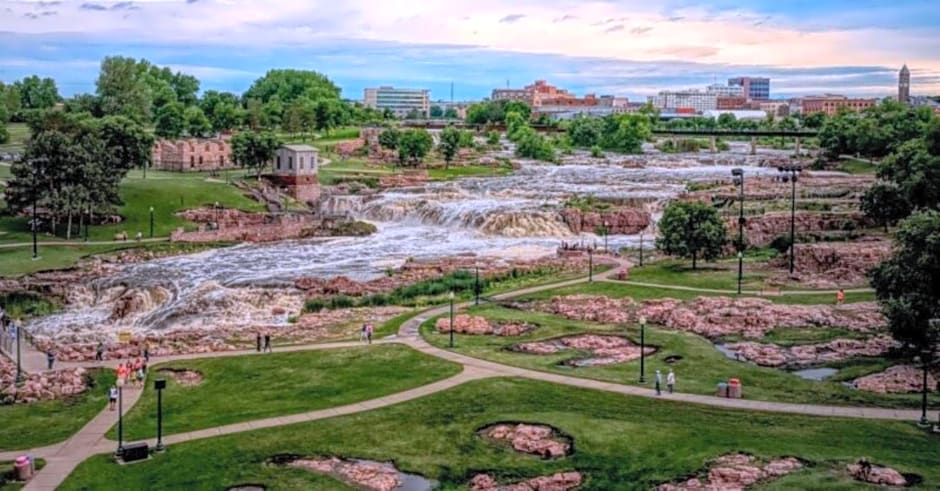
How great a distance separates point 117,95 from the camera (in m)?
164

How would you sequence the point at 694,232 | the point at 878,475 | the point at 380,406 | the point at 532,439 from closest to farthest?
the point at 878,475 < the point at 532,439 < the point at 380,406 < the point at 694,232

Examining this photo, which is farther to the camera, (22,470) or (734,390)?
(734,390)

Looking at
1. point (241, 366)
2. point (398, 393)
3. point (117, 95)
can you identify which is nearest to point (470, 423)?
point (398, 393)

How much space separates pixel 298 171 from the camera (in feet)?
394

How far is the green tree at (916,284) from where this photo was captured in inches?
1649

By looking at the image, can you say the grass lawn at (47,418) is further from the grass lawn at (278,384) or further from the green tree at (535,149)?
the green tree at (535,149)

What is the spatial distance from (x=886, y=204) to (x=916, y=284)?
4288 centimetres

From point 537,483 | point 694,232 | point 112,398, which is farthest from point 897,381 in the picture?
point 112,398

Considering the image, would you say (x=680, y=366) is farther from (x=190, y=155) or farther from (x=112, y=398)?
(x=190, y=155)

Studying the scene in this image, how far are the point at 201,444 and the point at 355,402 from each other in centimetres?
731

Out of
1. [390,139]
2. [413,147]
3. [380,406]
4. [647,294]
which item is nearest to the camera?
[380,406]

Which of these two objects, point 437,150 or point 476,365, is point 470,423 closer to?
point 476,365

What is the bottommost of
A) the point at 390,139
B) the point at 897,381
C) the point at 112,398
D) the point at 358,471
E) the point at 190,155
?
the point at 358,471

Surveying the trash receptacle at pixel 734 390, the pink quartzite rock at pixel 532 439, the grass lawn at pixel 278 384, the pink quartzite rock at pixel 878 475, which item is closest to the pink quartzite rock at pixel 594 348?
the grass lawn at pixel 278 384
